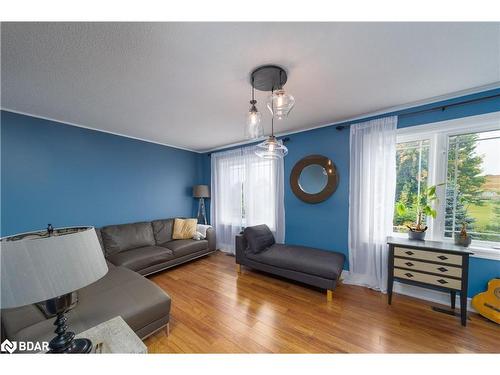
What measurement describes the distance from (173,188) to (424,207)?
14.3 feet

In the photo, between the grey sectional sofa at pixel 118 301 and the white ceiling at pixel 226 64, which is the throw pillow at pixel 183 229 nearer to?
the grey sectional sofa at pixel 118 301

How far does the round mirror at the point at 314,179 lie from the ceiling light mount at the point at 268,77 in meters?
1.65

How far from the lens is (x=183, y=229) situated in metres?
3.65

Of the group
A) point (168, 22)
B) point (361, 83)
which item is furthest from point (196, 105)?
point (361, 83)

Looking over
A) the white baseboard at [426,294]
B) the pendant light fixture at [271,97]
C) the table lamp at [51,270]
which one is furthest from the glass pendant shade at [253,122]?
the white baseboard at [426,294]

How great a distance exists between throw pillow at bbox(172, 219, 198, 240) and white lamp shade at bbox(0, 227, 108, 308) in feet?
9.78

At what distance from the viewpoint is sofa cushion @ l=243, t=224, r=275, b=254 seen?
9.31 feet

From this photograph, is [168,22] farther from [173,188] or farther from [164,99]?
[173,188]

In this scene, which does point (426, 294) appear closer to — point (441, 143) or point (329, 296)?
point (329, 296)

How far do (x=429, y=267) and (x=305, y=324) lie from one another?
1.45m

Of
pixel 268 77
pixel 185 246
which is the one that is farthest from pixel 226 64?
pixel 185 246

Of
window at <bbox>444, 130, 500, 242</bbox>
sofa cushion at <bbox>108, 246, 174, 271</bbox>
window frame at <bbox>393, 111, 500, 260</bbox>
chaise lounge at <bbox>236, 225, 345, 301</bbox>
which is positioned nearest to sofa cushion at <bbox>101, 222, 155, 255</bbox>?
sofa cushion at <bbox>108, 246, 174, 271</bbox>

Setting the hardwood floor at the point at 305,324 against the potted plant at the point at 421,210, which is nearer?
the hardwood floor at the point at 305,324

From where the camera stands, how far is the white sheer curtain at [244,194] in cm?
337
